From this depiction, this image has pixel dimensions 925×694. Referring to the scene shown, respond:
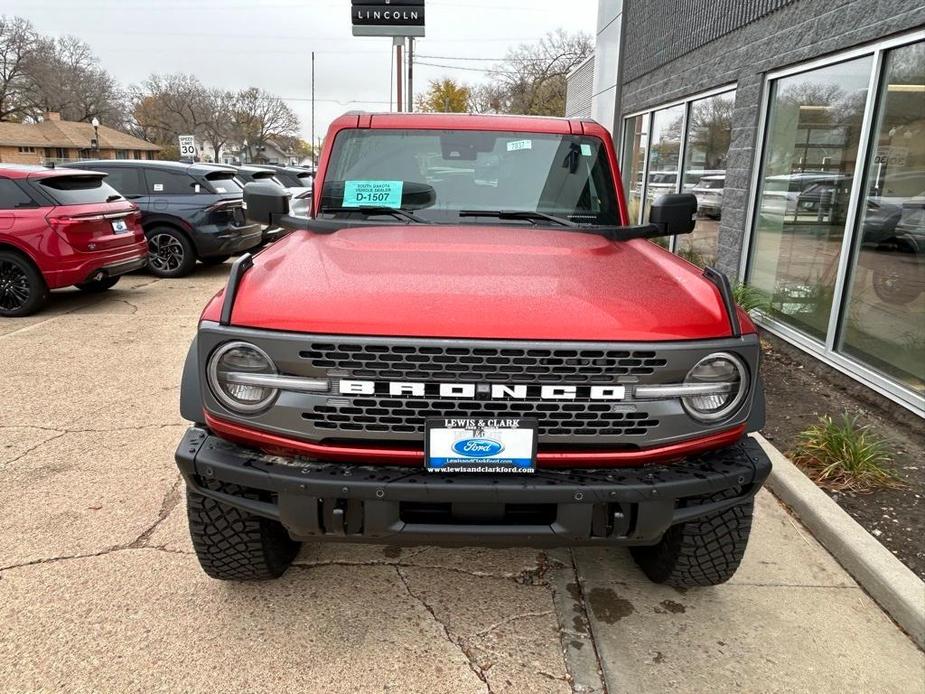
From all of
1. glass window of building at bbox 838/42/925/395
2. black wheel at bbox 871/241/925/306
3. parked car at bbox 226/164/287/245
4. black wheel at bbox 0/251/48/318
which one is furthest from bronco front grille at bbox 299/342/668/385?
parked car at bbox 226/164/287/245

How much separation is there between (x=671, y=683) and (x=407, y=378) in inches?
56.5

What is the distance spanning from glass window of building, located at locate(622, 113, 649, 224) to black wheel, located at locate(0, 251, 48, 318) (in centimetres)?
884

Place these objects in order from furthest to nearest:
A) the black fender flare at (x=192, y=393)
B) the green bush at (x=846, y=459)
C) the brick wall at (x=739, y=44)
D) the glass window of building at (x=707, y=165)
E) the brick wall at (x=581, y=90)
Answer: the brick wall at (x=581, y=90) < the glass window of building at (x=707, y=165) < the brick wall at (x=739, y=44) < the green bush at (x=846, y=459) < the black fender flare at (x=192, y=393)

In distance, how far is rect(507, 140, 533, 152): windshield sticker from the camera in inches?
140

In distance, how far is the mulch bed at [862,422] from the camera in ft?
10.9

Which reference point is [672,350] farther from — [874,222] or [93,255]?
[93,255]

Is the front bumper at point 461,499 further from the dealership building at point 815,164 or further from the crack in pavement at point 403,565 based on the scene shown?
the dealership building at point 815,164

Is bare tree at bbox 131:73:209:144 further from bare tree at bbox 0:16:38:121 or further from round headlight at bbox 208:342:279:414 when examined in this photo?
round headlight at bbox 208:342:279:414

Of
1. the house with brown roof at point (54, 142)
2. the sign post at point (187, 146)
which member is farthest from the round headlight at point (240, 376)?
the house with brown roof at point (54, 142)

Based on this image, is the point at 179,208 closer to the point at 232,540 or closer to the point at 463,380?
the point at 232,540

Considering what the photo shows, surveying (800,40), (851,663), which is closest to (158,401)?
(851,663)

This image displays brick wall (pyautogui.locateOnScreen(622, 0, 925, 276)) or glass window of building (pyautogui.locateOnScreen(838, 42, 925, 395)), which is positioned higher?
brick wall (pyautogui.locateOnScreen(622, 0, 925, 276))

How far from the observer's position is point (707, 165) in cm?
888

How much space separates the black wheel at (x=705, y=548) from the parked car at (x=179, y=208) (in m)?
9.37
